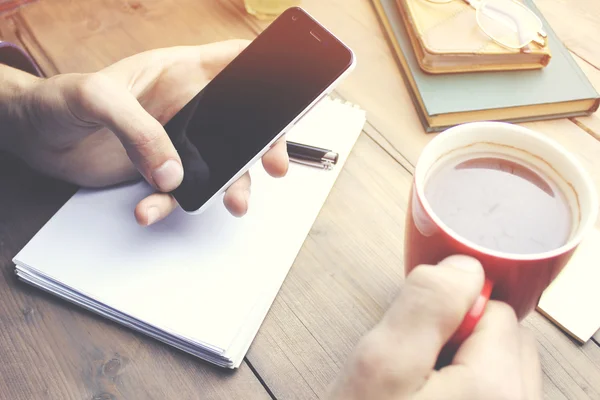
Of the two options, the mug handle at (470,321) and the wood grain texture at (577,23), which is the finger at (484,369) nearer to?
the mug handle at (470,321)

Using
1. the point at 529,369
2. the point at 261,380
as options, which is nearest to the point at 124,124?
the point at 261,380

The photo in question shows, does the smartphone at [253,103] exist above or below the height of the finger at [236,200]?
above

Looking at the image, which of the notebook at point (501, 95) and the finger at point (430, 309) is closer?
the finger at point (430, 309)

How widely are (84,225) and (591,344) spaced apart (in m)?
0.48

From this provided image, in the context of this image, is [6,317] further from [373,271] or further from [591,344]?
[591,344]

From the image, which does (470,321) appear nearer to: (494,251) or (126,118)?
(494,251)

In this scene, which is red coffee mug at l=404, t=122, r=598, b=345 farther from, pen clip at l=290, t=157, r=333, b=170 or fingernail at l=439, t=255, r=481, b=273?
pen clip at l=290, t=157, r=333, b=170

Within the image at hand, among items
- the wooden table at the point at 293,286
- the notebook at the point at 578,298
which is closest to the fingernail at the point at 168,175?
the wooden table at the point at 293,286

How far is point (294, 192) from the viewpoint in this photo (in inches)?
21.9

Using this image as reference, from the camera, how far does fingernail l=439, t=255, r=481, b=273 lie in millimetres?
322

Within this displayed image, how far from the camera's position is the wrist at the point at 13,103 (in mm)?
549

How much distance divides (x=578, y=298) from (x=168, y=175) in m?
0.40

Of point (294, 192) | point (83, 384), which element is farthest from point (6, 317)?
point (294, 192)

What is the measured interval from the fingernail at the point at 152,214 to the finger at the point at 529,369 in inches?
13.1
